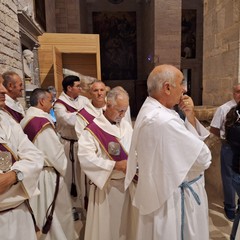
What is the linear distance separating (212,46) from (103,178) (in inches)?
140

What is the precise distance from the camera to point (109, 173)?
2.24 m

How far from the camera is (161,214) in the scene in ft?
5.68

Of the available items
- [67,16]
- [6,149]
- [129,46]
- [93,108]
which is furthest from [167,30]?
[6,149]

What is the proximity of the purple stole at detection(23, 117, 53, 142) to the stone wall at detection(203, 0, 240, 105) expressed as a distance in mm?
3015

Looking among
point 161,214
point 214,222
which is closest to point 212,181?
point 214,222

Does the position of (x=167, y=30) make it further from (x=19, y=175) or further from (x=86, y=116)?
(x=19, y=175)

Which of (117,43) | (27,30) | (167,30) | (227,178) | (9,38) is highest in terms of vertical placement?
(117,43)

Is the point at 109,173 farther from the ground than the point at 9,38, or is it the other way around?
the point at 9,38

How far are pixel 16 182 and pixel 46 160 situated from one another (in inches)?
33.8

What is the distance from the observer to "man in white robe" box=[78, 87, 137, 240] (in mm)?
2244

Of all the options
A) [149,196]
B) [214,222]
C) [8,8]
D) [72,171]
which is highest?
[8,8]

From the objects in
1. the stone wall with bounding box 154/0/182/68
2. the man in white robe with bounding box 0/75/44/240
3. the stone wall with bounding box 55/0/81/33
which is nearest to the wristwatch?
the man in white robe with bounding box 0/75/44/240

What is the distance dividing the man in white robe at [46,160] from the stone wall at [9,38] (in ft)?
5.09

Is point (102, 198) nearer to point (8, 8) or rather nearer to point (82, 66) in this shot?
point (8, 8)
